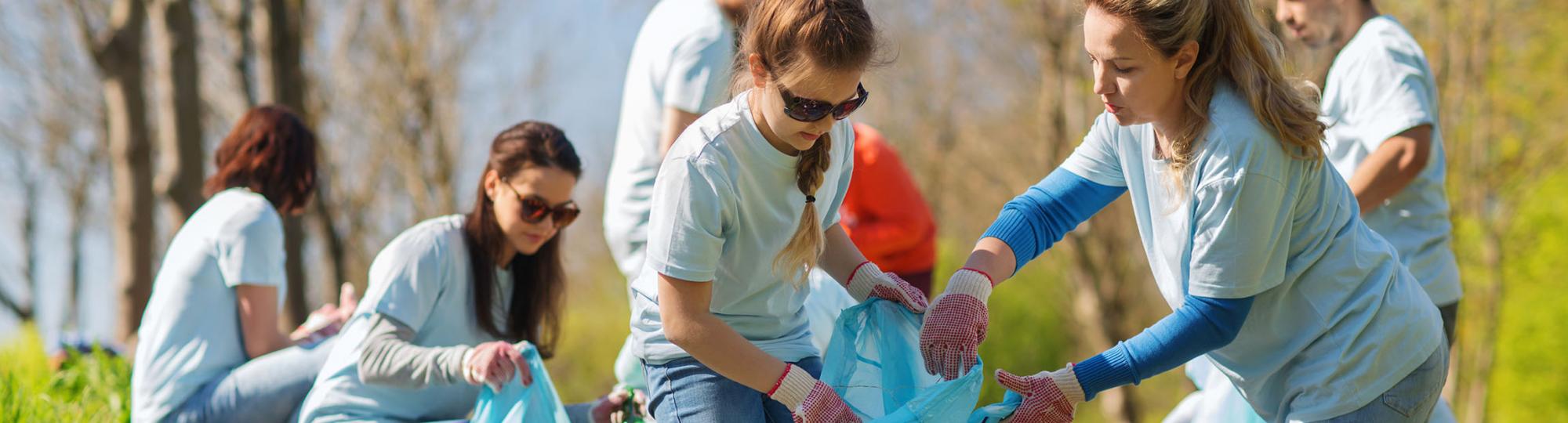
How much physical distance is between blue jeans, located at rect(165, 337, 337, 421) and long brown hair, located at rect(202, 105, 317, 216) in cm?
53

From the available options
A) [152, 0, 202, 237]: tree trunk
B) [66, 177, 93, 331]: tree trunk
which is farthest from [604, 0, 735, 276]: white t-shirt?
[66, 177, 93, 331]: tree trunk

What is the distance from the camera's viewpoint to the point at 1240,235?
2.19 meters

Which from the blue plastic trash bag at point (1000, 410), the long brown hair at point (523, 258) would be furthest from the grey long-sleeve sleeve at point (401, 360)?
the blue plastic trash bag at point (1000, 410)

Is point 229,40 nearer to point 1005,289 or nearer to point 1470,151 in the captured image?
point 1005,289

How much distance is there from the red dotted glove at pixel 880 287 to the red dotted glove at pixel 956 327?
15cm

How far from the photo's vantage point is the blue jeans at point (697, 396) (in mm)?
2438

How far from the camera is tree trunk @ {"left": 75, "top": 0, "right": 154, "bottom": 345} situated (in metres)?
6.79

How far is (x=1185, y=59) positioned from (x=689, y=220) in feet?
2.97

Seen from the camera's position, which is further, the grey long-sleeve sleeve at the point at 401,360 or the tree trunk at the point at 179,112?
the tree trunk at the point at 179,112

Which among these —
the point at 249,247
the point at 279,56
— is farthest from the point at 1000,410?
the point at 279,56

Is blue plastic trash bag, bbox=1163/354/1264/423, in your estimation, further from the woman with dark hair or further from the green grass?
the green grass

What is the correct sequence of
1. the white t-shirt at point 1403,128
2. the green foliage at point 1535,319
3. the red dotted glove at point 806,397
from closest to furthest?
the red dotted glove at point 806,397
the white t-shirt at point 1403,128
the green foliage at point 1535,319

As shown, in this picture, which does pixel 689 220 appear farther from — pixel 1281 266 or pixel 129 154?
pixel 129 154

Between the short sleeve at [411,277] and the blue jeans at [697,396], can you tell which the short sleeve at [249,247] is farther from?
the blue jeans at [697,396]
